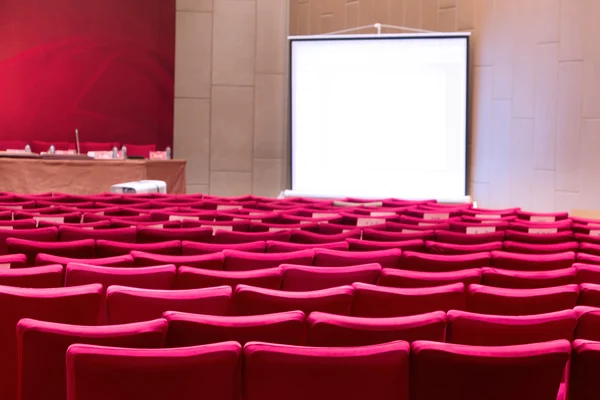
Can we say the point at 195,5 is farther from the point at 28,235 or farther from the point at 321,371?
the point at 321,371

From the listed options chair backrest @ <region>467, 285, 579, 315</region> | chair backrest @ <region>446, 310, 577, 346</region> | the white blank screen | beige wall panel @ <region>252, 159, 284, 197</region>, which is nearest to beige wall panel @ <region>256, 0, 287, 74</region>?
the white blank screen

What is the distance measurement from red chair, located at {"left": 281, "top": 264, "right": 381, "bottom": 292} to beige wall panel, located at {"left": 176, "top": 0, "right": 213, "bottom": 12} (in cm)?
754

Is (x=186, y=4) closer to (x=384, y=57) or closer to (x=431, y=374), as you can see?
(x=384, y=57)

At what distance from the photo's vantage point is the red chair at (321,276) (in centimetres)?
265

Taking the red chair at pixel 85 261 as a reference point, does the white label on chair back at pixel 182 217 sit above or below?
above

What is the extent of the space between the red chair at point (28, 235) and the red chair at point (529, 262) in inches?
88.4

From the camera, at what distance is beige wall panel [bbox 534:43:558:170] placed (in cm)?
780

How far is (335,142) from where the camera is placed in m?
8.63

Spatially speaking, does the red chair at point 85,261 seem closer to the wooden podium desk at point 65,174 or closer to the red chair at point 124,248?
the red chair at point 124,248

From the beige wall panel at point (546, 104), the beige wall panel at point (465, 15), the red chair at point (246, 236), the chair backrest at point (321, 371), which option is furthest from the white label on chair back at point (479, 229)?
the beige wall panel at point (465, 15)

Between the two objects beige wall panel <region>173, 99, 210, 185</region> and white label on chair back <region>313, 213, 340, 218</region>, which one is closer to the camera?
white label on chair back <region>313, 213, 340, 218</region>

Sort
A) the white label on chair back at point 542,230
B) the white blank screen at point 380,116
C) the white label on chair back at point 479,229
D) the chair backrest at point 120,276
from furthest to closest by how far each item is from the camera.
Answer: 1. the white blank screen at point 380,116
2. the white label on chair back at point 542,230
3. the white label on chair back at point 479,229
4. the chair backrest at point 120,276

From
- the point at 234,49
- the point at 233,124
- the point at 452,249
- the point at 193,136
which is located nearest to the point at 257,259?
the point at 452,249

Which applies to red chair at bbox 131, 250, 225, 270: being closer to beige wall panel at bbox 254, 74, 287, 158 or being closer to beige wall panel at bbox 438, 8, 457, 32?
beige wall panel at bbox 254, 74, 287, 158
